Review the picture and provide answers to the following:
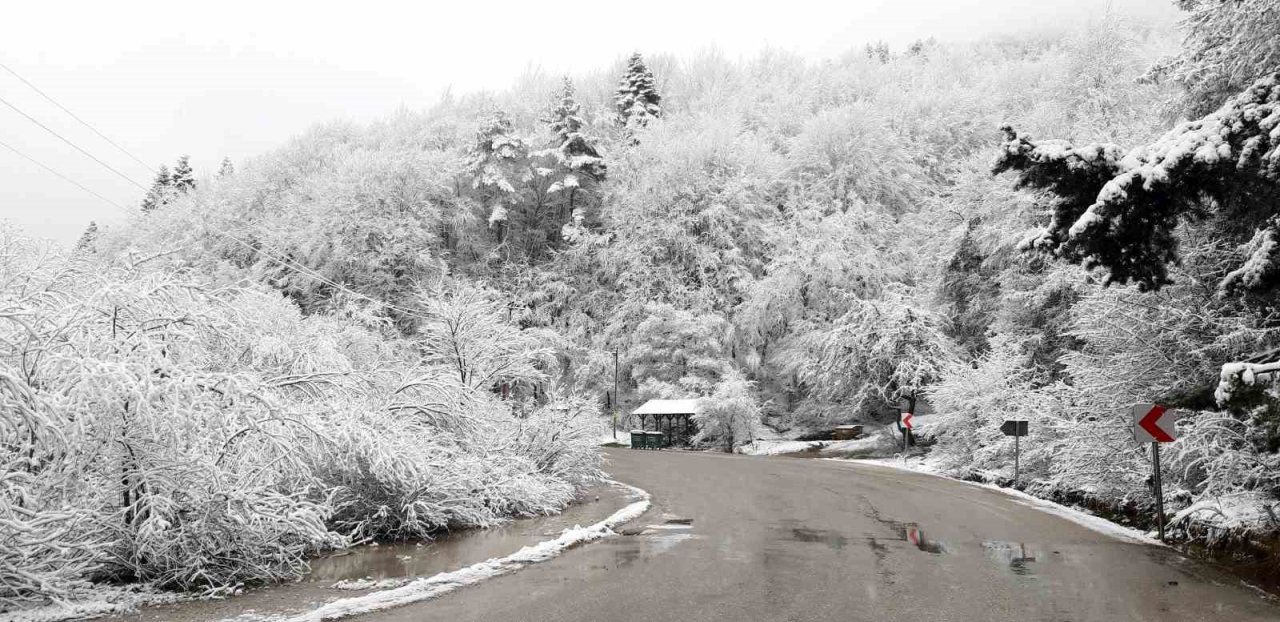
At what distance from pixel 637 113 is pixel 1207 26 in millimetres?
49153

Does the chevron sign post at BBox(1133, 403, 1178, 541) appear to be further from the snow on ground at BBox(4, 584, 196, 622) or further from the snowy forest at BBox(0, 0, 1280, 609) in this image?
the snow on ground at BBox(4, 584, 196, 622)

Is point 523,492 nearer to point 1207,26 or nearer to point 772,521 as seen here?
point 772,521

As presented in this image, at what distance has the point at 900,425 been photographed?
33375mm

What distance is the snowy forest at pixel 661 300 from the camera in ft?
23.1

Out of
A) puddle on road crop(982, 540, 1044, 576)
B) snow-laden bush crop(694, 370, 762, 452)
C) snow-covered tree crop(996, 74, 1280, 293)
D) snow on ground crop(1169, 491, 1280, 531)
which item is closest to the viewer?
snow-covered tree crop(996, 74, 1280, 293)

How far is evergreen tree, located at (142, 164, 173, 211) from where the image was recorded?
192ft

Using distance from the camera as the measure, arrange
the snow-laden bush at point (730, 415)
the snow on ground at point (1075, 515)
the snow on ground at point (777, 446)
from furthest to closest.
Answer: the snow-laden bush at point (730, 415) → the snow on ground at point (777, 446) → the snow on ground at point (1075, 515)

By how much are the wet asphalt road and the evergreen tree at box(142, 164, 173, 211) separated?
4929 centimetres

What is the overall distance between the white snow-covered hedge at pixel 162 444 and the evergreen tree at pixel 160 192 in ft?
151

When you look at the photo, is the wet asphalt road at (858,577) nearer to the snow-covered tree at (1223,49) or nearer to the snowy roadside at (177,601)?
the snowy roadside at (177,601)

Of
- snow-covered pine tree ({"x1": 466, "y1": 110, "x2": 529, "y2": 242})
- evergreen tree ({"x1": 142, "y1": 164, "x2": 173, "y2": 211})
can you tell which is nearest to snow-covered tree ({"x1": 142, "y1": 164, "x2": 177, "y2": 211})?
evergreen tree ({"x1": 142, "y1": 164, "x2": 173, "y2": 211})

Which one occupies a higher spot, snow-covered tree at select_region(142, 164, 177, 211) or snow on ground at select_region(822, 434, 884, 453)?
snow-covered tree at select_region(142, 164, 177, 211)

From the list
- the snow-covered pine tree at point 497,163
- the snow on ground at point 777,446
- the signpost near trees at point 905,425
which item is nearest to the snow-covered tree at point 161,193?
the snow-covered pine tree at point 497,163

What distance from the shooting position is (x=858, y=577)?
303 inches
